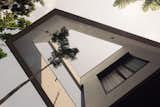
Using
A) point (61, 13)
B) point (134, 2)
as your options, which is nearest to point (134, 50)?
point (134, 2)

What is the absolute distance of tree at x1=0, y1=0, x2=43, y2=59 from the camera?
502 inches

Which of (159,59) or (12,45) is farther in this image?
(12,45)

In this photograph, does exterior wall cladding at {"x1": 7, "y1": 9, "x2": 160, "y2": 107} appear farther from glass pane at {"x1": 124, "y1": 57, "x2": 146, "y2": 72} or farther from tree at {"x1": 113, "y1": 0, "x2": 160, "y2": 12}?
tree at {"x1": 113, "y1": 0, "x2": 160, "y2": 12}

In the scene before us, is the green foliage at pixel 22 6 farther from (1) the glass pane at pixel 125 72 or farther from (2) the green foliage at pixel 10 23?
(1) the glass pane at pixel 125 72

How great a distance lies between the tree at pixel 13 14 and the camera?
41.9 feet

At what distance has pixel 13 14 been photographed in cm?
1324

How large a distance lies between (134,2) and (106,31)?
2.55m

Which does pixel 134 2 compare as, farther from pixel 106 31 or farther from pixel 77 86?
pixel 77 86

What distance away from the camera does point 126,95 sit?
8.58 m

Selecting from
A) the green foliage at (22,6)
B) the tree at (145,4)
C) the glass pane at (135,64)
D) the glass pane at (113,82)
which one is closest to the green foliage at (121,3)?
the tree at (145,4)

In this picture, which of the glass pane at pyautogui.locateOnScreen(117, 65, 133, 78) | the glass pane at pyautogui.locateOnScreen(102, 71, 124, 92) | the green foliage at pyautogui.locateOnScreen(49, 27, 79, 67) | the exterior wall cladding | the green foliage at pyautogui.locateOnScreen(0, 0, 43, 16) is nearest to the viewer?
the exterior wall cladding

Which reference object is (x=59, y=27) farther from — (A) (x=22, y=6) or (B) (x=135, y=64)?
(B) (x=135, y=64)

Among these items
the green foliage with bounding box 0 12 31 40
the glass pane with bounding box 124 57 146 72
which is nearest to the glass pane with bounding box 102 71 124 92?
the glass pane with bounding box 124 57 146 72

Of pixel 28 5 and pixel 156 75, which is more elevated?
pixel 28 5
